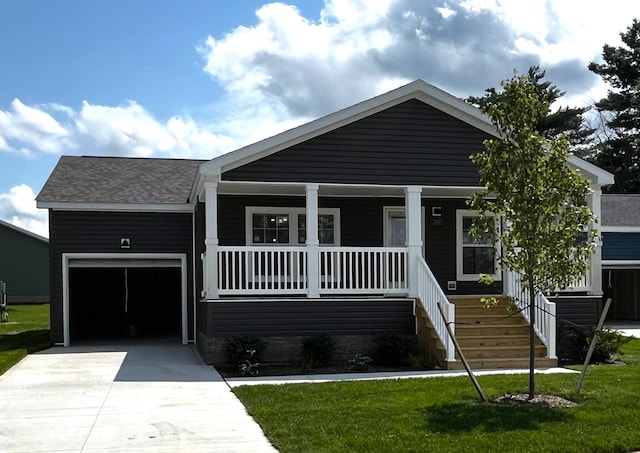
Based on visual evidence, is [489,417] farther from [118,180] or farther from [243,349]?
[118,180]

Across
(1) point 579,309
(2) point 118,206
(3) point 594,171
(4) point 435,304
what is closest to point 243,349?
(4) point 435,304

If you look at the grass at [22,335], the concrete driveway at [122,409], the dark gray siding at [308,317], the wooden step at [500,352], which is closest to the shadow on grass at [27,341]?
the grass at [22,335]

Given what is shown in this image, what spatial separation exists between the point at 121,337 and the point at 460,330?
392 inches

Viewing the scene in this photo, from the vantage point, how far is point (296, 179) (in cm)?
1270

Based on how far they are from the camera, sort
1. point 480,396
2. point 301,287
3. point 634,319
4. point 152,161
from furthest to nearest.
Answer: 1. point 634,319
2. point 152,161
3. point 301,287
4. point 480,396

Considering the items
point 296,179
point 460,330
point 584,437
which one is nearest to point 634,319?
point 460,330

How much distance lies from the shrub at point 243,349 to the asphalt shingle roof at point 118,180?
17.7 ft

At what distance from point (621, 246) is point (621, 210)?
2.04 meters

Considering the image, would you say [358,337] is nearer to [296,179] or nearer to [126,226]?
[296,179]

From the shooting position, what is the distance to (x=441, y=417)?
23.9 ft

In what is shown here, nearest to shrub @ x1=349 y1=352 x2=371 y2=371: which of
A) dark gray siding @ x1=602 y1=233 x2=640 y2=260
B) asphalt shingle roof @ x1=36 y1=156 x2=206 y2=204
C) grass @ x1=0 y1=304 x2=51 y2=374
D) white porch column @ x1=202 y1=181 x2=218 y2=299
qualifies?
white porch column @ x1=202 y1=181 x2=218 y2=299

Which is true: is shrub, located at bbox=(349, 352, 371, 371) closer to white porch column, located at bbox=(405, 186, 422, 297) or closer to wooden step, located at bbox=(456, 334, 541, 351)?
wooden step, located at bbox=(456, 334, 541, 351)

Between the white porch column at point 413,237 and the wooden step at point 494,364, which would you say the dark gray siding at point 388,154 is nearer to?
the white porch column at point 413,237

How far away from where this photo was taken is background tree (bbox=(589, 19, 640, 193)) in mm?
41562
